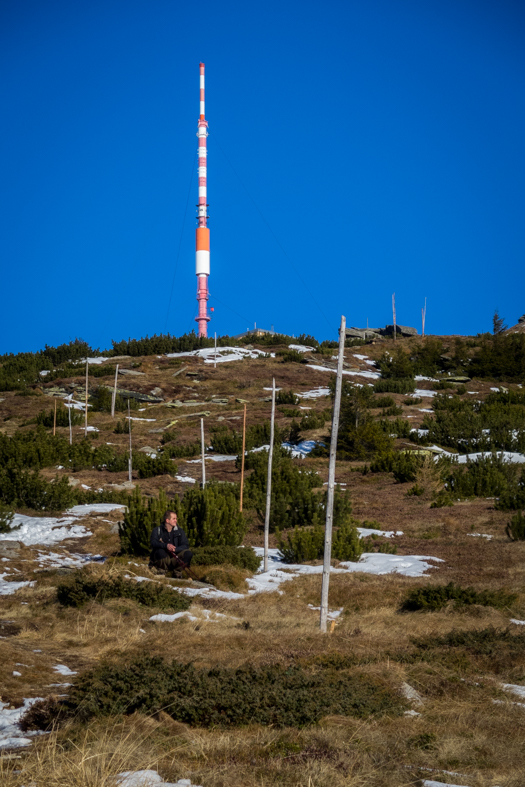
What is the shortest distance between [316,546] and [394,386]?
83.6ft

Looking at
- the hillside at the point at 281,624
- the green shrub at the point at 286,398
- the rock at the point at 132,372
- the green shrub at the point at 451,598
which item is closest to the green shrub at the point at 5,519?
the hillside at the point at 281,624

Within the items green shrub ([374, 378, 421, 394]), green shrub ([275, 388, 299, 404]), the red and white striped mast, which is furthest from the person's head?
the red and white striped mast

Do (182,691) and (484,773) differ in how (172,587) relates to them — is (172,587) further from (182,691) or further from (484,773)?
(484,773)

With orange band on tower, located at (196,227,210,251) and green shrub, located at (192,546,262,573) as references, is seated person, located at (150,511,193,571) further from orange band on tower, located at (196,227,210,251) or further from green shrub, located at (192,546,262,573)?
orange band on tower, located at (196,227,210,251)

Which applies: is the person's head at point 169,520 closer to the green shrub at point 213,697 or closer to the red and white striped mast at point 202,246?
the green shrub at point 213,697

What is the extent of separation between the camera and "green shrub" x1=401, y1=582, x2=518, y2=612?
788cm

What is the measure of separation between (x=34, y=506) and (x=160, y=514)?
5.42 meters

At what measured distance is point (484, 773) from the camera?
3322mm

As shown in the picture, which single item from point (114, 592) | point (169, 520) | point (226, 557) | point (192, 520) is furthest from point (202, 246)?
point (114, 592)

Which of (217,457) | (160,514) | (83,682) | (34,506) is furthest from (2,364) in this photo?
(83,682)

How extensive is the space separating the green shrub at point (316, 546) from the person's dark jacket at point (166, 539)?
2415 millimetres

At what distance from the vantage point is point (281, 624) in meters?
7.12

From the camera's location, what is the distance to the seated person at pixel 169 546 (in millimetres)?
9570

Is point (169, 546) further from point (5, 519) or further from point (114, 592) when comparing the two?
point (5, 519)
